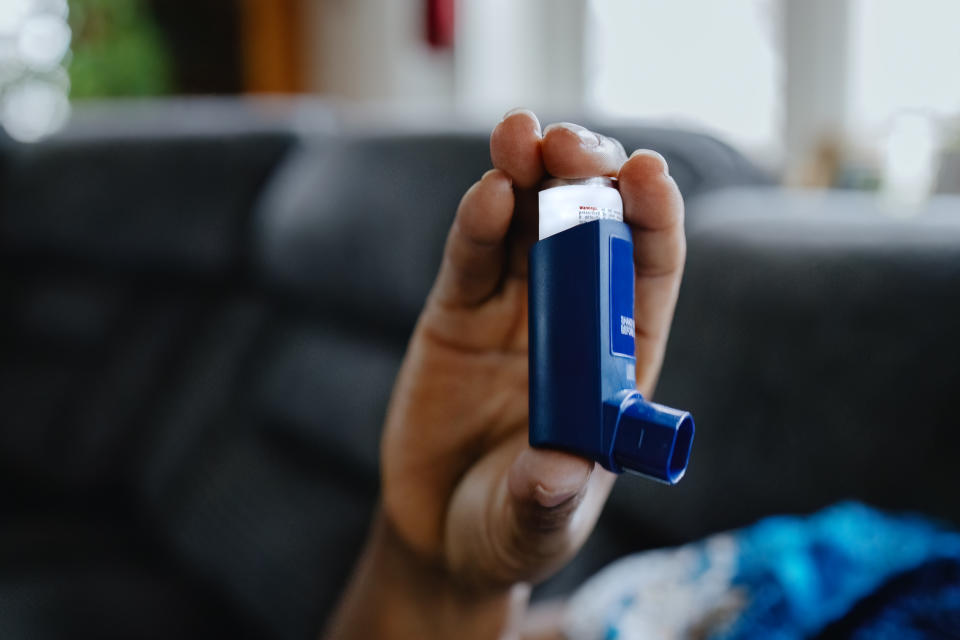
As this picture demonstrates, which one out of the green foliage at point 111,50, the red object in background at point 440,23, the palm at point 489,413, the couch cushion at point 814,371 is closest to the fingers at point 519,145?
the palm at point 489,413

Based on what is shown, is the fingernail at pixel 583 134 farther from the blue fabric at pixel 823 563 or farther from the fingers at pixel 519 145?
the blue fabric at pixel 823 563

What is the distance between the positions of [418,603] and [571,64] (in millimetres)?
1898

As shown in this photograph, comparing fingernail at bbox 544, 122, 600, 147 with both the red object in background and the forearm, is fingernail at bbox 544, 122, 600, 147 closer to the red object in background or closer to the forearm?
the forearm

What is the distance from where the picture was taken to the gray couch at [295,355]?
621 millimetres

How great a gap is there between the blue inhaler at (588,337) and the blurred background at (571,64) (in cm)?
27

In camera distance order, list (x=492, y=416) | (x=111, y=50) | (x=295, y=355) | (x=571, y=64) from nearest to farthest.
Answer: (x=492, y=416), (x=295, y=355), (x=571, y=64), (x=111, y=50)

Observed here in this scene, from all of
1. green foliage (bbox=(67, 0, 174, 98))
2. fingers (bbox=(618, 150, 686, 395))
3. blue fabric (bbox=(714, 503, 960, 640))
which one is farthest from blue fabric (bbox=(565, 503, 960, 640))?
green foliage (bbox=(67, 0, 174, 98))

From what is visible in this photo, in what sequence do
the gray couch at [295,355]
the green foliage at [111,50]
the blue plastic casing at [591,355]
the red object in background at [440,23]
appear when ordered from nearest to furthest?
the blue plastic casing at [591,355] → the gray couch at [295,355] → the red object in background at [440,23] → the green foliage at [111,50]

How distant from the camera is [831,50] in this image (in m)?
1.52

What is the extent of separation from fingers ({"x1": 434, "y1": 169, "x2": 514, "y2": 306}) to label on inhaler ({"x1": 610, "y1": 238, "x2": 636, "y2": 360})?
0.05 meters

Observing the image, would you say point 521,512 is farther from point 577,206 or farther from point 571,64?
point 571,64

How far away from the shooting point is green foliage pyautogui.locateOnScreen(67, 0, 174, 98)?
2799 millimetres

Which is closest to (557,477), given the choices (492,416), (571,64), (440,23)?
(492,416)

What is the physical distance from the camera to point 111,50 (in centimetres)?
282
